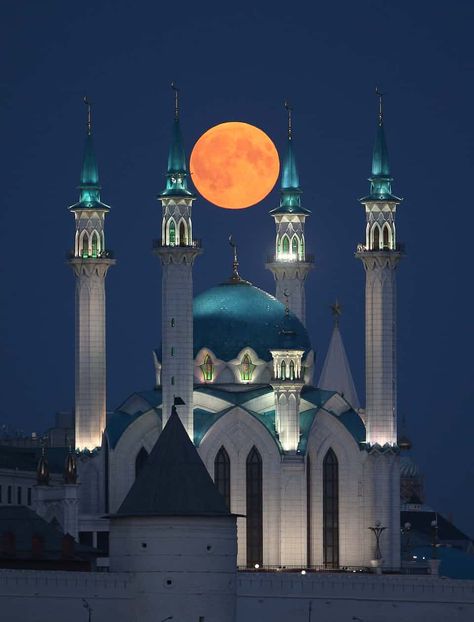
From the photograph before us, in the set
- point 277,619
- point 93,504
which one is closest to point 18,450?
point 93,504

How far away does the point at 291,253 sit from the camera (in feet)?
470

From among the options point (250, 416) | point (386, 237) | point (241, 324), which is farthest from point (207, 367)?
point (386, 237)

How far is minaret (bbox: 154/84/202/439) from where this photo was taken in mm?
133000

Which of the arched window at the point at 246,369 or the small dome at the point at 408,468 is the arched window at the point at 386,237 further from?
the small dome at the point at 408,468

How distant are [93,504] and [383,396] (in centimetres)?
1328

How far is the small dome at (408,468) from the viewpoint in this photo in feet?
615

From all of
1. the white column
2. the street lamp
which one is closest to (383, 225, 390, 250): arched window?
the white column

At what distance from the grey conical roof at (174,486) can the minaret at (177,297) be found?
15585 millimetres

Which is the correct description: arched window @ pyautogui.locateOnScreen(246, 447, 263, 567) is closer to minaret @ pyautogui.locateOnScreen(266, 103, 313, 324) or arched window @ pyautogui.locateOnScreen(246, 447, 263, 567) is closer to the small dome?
minaret @ pyautogui.locateOnScreen(266, 103, 313, 324)

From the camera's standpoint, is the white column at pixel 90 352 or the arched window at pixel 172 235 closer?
Result: the arched window at pixel 172 235

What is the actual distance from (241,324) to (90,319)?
6.86 metres

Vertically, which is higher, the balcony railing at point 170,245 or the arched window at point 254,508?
the balcony railing at point 170,245

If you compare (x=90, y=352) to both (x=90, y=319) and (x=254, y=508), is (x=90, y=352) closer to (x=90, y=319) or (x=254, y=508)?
(x=90, y=319)

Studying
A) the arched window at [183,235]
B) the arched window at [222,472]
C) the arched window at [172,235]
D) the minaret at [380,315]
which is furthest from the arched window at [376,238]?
the arched window at [222,472]
